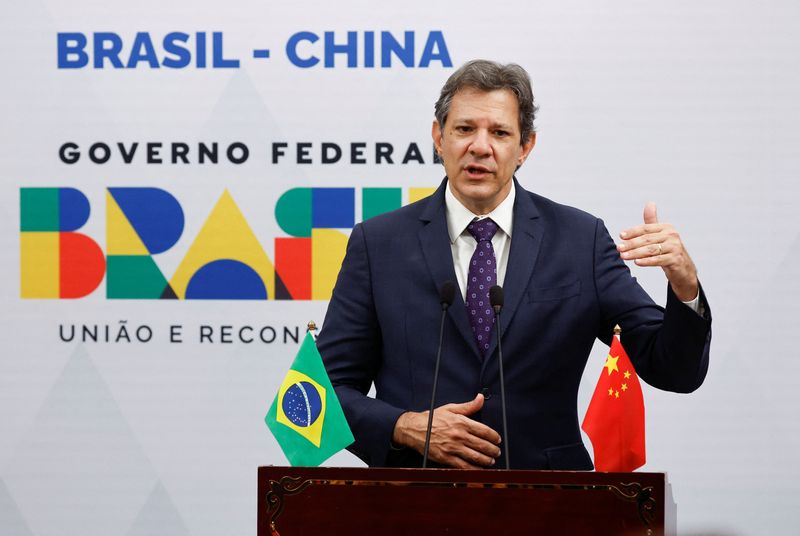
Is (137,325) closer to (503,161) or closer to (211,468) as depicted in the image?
(211,468)

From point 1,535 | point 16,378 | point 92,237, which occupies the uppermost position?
point 92,237

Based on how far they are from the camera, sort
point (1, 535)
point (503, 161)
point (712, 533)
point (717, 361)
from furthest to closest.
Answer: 1. point (1, 535)
2. point (717, 361)
3. point (503, 161)
4. point (712, 533)

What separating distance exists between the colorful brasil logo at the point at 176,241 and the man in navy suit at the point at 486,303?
3.72 feet

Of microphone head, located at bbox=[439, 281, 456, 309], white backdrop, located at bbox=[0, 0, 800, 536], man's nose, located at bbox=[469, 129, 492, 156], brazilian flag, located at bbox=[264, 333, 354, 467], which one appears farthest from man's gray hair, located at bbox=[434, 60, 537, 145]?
white backdrop, located at bbox=[0, 0, 800, 536]

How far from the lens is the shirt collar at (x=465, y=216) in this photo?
242cm

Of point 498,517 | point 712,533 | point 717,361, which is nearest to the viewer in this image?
point 712,533

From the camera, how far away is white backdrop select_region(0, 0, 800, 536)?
3529 millimetres

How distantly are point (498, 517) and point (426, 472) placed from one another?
14 centimetres

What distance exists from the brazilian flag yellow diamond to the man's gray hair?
2.33 ft

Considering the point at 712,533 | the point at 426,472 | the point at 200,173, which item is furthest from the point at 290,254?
the point at 712,533

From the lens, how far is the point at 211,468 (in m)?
3.67

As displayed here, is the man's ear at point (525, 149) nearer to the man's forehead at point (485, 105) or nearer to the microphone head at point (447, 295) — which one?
the man's forehead at point (485, 105)

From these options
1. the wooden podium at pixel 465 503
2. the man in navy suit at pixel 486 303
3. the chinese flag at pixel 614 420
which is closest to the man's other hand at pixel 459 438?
the man in navy suit at pixel 486 303

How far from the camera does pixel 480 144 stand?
2.35 m
